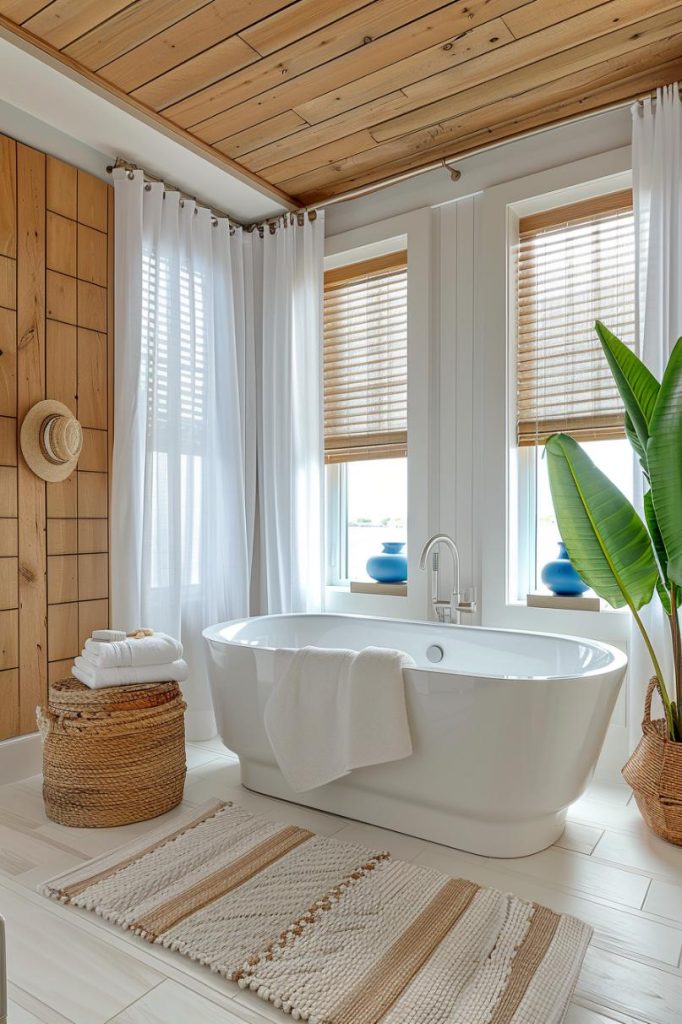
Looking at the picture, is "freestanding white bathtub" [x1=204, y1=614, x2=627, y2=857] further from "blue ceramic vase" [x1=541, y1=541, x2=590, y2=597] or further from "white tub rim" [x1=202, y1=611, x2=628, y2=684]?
"blue ceramic vase" [x1=541, y1=541, x2=590, y2=597]

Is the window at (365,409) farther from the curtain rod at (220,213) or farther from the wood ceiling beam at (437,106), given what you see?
the wood ceiling beam at (437,106)

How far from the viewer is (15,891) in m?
1.98

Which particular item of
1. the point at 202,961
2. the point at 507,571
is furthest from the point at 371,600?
the point at 202,961

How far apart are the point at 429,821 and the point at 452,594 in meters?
1.08

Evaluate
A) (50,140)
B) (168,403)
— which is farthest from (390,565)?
(50,140)

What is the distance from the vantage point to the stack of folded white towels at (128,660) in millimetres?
2455

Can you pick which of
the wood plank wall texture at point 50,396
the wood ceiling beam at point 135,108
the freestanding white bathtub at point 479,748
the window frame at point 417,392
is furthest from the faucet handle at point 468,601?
the wood ceiling beam at point 135,108

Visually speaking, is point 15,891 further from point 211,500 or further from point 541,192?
point 541,192

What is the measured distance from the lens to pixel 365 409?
144 inches

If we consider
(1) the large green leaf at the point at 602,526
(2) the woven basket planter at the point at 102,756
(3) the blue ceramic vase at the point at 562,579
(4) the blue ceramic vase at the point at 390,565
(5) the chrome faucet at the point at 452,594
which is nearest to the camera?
(1) the large green leaf at the point at 602,526

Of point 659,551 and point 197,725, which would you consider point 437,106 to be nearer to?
point 659,551

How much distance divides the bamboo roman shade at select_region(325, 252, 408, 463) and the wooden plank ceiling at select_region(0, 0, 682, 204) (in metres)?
0.65

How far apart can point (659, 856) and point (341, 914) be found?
103 centimetres

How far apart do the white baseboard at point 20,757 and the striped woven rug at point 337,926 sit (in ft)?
2.69
